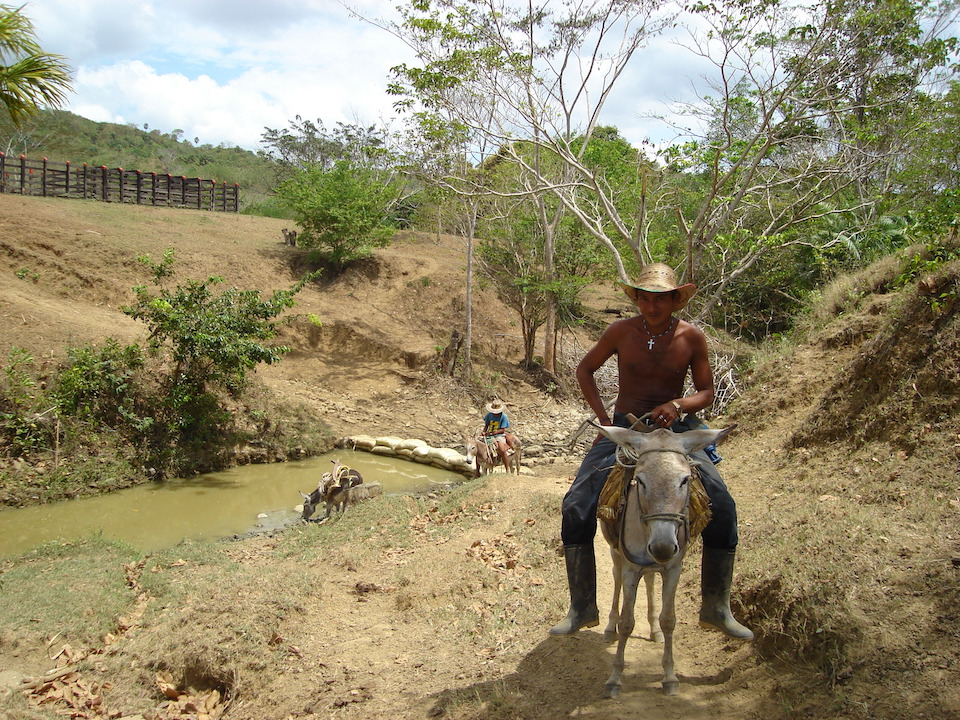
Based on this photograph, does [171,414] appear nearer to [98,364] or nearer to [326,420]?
[98,364]

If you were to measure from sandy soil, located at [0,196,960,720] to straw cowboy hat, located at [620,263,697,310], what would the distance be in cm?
245

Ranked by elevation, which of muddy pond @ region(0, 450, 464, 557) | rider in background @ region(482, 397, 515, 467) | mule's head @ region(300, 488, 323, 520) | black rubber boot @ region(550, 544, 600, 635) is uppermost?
black rubber boot @ region(550, 544, 600, 635)

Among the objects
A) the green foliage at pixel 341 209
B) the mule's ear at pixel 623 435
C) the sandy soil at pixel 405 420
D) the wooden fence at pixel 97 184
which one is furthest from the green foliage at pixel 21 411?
the wooden fence at pixel 97 184

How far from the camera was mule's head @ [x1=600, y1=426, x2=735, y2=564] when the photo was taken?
423cm

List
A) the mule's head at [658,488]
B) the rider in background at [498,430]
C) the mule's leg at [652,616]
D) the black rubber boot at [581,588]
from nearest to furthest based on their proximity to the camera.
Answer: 1. the mule's head at [658,488]
2. the black rubber boot at [581,588]
3. the mule's leg at [652,616]
4. the rider in background at [498,430]

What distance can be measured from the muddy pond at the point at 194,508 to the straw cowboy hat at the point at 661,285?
28.2 feet

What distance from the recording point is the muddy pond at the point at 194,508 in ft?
36.8

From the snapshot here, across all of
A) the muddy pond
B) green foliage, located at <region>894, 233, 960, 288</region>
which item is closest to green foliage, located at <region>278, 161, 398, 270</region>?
the muddy pond

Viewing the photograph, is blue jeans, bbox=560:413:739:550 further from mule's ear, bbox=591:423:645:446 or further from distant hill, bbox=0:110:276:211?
distant hill, bbox=0:110:276:211

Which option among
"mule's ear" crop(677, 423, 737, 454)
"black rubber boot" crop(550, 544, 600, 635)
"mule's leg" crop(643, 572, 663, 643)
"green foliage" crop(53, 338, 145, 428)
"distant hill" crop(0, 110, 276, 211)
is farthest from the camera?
"distant hill" crop(0, 110, 276, 211)

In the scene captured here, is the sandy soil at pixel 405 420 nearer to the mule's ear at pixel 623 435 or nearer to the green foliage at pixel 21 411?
the green foliage at pixel 21 411

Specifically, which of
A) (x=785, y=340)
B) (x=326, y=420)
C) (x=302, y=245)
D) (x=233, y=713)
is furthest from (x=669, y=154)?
(x=302, y=245)

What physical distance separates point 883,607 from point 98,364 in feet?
44.6

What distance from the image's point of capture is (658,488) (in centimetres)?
429
